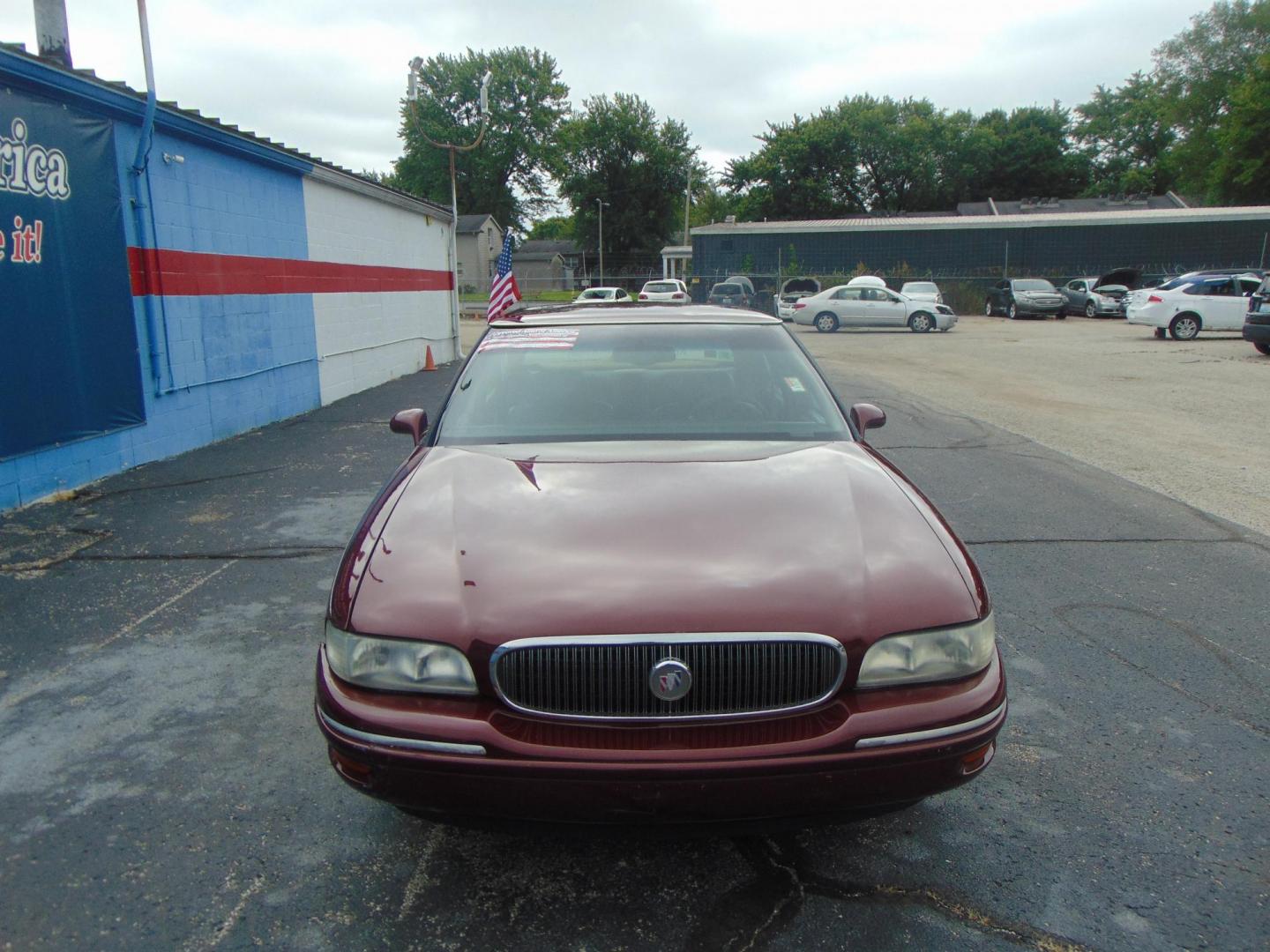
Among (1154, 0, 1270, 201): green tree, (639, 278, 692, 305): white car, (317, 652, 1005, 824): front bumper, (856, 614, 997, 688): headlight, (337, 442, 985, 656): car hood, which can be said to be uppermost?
(1154, 0, 1270, 201): green tree

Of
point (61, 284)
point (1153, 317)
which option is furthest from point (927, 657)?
point (1153, 317)

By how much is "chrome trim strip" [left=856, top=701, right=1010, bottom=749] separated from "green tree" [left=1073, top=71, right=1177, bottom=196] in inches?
2967

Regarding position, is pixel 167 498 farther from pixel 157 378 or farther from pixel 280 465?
pixel 157 378

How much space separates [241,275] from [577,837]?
967cm

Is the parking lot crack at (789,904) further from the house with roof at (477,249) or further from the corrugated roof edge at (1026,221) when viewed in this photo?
the house with roof at (477,249)

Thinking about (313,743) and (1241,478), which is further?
(1241,478)

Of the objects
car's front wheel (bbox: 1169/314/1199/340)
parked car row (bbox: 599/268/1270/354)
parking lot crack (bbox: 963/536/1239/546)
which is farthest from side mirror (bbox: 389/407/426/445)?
car's front wheel (bbox: 1169/314/1199/340)

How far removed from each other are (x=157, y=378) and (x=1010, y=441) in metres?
8.43

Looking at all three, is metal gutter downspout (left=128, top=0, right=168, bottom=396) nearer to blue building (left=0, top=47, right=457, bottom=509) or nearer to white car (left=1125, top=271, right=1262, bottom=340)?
blue building (left=0, top=47, right=457, bottom=509)

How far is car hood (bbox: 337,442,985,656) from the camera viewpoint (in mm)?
2193

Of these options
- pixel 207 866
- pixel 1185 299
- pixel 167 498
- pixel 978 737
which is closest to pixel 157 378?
pixel 167 498

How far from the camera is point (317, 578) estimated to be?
502 cm

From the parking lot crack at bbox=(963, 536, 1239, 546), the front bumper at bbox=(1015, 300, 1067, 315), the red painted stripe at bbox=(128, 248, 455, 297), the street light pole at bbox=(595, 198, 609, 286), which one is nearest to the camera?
the parking lot crack at bbox=(963, 536, 1239, 546)

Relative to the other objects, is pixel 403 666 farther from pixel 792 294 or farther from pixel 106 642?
pixel 792 294
